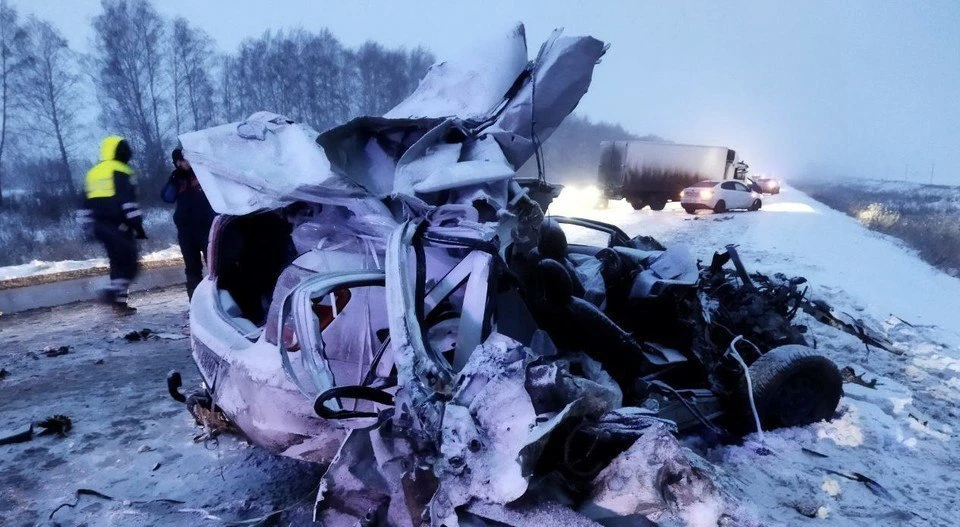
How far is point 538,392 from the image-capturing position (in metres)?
1.59

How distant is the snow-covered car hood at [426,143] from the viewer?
2.81 m

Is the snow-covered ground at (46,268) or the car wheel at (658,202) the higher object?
the car wheel at (658,202)

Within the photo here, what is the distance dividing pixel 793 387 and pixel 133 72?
80.3 ft

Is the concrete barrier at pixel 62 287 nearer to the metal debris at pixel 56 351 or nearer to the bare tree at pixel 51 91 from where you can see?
the metal debris at pixel 56 351

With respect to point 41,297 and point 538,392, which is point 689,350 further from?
point 41,297

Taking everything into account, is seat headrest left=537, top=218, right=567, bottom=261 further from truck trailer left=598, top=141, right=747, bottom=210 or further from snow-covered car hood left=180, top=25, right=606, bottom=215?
truck trailer left=598, top=141, right=747, bottom=210

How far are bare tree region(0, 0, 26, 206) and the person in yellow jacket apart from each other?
587 inches

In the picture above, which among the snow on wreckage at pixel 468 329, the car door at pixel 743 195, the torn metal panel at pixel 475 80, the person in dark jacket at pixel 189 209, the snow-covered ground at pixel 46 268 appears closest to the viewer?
the snow on wreckage at pixel 468 329

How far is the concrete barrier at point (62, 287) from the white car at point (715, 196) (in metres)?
15.2

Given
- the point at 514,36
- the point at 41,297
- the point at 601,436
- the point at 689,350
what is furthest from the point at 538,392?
the point at 41,297

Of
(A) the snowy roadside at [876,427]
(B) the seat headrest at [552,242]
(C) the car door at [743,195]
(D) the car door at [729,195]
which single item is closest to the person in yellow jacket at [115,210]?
(B) the seat headrest at [552,242]

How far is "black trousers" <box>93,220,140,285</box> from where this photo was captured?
6148mm

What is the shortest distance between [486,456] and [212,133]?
290cm

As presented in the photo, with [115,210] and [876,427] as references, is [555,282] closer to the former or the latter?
[876,427]
